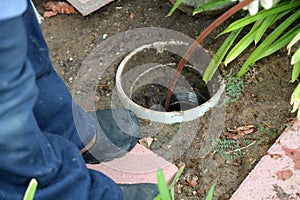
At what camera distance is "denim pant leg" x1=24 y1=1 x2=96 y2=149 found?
1833 millimetres

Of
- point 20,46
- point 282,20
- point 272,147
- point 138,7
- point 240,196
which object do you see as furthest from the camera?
point 138,7

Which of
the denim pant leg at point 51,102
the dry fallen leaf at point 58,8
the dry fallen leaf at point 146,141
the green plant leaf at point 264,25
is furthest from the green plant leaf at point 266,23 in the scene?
the dry fallen leaf at point 58,8

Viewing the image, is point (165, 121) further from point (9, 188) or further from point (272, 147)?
point (9, 188)

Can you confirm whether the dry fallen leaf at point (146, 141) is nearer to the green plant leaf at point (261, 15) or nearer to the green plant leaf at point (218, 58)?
the green plant leaf at point (218, 58)

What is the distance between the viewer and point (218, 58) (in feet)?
8.75

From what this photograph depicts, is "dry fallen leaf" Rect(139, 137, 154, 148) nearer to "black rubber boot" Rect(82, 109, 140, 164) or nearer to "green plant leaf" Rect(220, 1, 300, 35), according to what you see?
"black rubber boot" Rect(82, 109, 140, 164)

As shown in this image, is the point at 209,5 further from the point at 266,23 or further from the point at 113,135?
the point at 113,135

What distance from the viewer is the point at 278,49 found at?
2.73m

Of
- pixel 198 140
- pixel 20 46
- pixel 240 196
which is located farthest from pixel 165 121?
pixel 20 46

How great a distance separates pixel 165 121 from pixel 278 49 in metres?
0.62

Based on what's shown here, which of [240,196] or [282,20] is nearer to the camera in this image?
[240,196]

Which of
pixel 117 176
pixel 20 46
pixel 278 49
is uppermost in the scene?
pixel 20 46

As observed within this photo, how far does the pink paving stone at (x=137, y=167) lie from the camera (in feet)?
7.66

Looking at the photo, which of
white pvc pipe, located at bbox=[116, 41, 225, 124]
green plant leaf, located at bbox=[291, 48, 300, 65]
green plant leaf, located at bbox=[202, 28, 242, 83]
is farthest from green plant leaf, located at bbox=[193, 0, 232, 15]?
green plant leaf, located at bbox=[291, 48, 300, 65]
